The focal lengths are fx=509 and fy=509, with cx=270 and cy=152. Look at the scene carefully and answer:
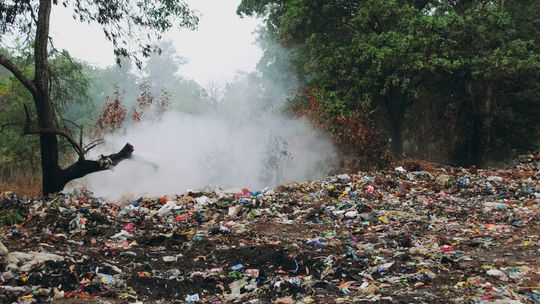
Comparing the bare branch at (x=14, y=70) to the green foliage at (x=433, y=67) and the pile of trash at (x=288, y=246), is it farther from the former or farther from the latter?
the green foliage at (x=433, y=67)

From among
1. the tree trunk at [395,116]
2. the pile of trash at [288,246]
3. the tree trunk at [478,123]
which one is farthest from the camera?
the tree trunk at [395,116]

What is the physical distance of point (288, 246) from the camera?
4641mm

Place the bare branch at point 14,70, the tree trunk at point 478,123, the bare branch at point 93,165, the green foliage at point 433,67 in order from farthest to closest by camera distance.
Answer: the tree trunk at point 478,123
the green foliage at point 433,67
the bare branch at point 93,165
the bare branch at point 14,70

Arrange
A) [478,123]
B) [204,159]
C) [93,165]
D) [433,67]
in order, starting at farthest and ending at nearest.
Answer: [478,123], [204,159], [433,67], [93,165]

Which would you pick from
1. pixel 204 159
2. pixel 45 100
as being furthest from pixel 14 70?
pixel 204 159

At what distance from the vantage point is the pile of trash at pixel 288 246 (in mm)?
3590

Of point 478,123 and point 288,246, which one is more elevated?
point 478,123

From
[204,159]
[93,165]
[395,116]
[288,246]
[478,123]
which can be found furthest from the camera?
[395,116]

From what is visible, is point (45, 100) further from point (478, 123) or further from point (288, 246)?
point (478, 123)

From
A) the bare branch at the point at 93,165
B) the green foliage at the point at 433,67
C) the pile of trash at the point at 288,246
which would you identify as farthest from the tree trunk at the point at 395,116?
the bare branch at the point at 93,165

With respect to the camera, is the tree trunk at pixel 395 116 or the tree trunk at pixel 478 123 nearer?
the tree trunk at pixel 478 123

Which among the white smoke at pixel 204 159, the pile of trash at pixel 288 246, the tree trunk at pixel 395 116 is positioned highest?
the tree trunk at pixel 395 116

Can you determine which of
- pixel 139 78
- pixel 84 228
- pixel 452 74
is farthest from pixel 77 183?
pixel 139 78

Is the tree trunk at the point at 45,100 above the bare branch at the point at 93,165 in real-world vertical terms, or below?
above
